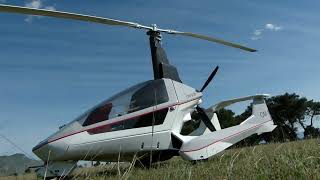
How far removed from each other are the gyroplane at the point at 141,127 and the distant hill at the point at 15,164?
4.95m

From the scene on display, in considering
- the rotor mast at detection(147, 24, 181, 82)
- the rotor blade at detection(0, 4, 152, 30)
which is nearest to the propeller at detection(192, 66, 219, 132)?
the rotor mast at detection(147, 24, 181, 82)

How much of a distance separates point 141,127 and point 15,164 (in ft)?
22.5

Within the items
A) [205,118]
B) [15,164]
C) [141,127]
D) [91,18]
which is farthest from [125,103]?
[15,164]

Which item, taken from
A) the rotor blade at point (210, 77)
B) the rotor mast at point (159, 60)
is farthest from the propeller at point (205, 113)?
the rotor mast at point (159, 60)

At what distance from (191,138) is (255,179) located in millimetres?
8658

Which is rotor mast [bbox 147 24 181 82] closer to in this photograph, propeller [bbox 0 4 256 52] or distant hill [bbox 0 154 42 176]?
propeller [bbox 0 4 256 52]

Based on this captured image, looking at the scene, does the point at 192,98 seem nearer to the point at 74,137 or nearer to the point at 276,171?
the point at 74,137

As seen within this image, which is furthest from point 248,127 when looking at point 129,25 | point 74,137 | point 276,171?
point 276,171

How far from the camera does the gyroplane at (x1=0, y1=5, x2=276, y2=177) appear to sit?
33.3ft

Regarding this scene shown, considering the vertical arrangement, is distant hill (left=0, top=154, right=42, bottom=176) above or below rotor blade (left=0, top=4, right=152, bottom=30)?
below

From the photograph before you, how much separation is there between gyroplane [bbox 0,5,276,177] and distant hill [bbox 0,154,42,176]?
495 centimetres

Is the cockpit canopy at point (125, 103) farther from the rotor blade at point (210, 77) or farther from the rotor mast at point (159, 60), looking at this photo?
the rotor blade at point (210, 77)

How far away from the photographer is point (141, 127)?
11102mm

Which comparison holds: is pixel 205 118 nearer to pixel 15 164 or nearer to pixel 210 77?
pixel 210 77
